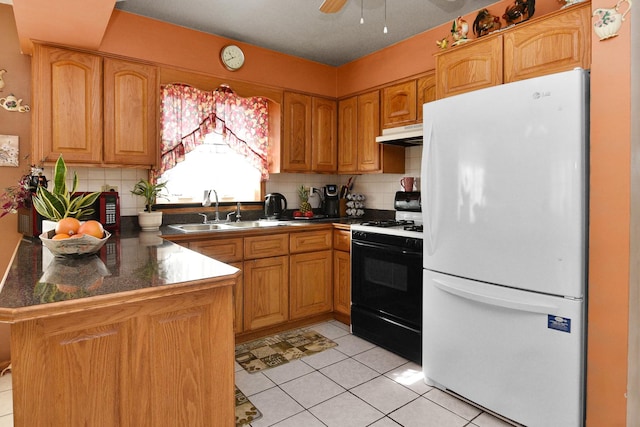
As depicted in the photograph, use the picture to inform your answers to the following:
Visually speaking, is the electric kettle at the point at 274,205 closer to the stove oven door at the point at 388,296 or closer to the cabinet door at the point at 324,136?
the cabinet door at the point at 324,136

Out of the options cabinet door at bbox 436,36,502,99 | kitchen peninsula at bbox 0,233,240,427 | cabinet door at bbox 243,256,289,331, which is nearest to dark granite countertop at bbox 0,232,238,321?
kitchen peninsula at bbox 0,233,240,427

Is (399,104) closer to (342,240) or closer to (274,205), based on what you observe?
(342,240)

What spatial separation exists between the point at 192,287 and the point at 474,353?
1585 mm

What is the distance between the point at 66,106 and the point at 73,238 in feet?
4.93

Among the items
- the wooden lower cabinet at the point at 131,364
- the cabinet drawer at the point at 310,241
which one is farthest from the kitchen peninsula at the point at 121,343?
the cabinet drawer at the point at 310,241

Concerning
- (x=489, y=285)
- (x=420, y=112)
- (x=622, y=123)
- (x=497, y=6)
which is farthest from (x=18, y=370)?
(x=497, y=6)

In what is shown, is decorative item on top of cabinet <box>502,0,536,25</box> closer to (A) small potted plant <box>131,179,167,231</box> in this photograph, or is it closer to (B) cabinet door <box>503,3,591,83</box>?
(B) cabinet door <box>503,3,591,83</box>

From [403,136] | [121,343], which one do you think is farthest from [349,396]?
[403,136]

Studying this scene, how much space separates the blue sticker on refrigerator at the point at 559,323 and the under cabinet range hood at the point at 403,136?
160 centimetres

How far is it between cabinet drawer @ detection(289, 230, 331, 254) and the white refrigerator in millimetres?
1244

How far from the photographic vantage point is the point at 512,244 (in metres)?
1.91

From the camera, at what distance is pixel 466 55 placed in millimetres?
2422

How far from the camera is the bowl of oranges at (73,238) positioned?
1.57 metres

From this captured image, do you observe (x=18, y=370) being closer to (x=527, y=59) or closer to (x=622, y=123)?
(x=622, y=123)
